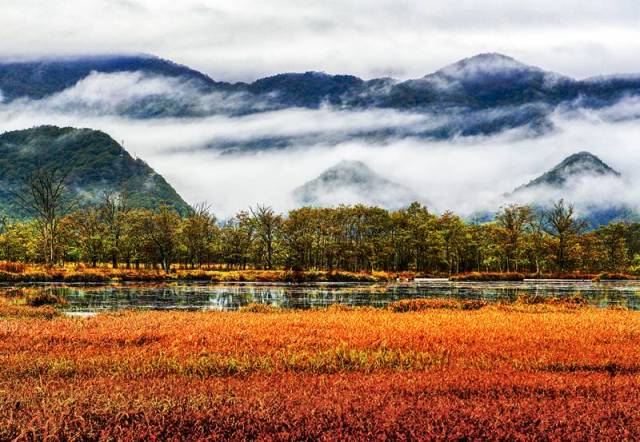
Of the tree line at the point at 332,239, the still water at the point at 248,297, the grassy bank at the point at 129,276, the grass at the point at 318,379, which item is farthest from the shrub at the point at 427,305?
the tree line at the point at 332,239

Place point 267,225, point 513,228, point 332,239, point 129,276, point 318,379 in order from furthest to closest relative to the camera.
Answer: point 513,228 → point 332,239 → point 267,225 → point 129,276 → point 318,379

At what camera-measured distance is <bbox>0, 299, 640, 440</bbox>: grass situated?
7617mm

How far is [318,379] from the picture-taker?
36.0ft

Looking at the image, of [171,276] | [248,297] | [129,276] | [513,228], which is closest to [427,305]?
[248,297]

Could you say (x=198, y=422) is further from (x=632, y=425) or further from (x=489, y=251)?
(x=489, y=251)

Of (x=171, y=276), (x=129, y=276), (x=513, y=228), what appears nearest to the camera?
(x=129, y=276)

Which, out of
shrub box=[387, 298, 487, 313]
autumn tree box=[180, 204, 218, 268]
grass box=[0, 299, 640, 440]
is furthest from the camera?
autumn tree box=[180, 204, 218, 268]

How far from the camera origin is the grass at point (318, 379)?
762cm

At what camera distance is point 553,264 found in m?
116

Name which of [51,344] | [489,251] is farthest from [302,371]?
[489,251]

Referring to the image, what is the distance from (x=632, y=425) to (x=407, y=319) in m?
14.1

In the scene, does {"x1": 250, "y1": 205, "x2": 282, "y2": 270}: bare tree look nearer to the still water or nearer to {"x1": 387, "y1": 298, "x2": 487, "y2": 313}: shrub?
the still water

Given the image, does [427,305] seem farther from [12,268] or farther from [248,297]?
[12,268]

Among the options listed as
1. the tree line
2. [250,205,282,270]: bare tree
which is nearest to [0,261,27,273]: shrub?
the tree line
